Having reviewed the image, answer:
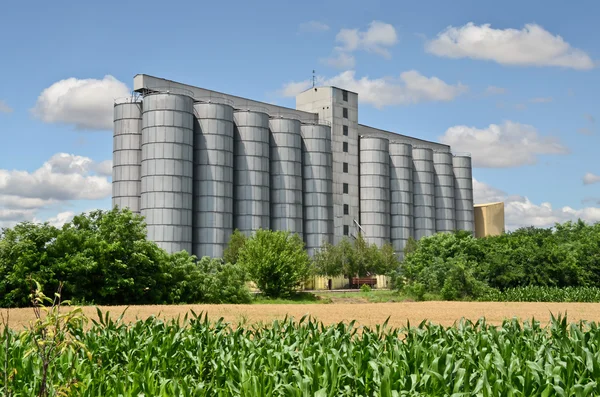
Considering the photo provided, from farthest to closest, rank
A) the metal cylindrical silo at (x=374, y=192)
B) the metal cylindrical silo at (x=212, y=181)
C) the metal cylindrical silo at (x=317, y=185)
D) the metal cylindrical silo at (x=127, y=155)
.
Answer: the metal cylindrical silo at (x=374, y=192) → the metal cylindrical silo at (x=317, y=185) → the metal cylindrical silo at (x=127, y=155) → the metal cylindrical silo at (x=212, y=181)

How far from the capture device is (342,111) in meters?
108

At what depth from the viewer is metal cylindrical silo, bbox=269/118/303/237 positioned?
9569cm

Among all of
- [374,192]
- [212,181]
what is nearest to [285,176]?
→ [212,181]

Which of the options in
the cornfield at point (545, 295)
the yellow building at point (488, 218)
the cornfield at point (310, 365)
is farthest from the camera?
the yellow building at point (488, 218)

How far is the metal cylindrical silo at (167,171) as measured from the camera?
83000mm

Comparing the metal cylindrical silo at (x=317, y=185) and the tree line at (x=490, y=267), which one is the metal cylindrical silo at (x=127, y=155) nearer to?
the metal cylindrical silo at (x=317, y=185)

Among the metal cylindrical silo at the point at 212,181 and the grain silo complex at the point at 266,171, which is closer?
the grain silo complex at the point at 266,171

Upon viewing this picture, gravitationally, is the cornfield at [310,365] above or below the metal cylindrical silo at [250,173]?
below

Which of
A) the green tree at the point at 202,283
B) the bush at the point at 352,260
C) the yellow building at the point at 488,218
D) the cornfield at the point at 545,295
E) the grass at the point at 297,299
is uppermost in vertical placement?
the yellow building at the point at 488,218

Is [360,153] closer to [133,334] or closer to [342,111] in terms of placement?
[342,111]

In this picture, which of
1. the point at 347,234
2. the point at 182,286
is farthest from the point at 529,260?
the point at 347,234

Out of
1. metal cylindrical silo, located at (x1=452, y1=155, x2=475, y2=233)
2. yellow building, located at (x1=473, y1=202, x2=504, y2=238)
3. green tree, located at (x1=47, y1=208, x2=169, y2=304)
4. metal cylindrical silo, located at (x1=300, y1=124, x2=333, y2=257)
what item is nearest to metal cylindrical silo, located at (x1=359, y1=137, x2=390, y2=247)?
metal cylindrical silo, located at (x1=300, y1=124, x2=333, y2=257)

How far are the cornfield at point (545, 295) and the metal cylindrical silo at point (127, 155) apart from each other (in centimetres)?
5424

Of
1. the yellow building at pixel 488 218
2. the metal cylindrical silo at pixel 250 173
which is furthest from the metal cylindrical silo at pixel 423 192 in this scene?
the metal cylindrical silo at pixel 250 173
